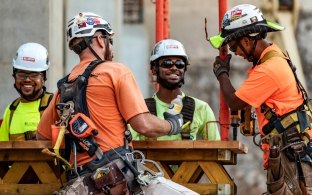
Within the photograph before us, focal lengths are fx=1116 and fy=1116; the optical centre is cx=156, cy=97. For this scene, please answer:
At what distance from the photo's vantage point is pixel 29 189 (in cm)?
931

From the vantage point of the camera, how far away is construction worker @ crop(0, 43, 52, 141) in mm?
10375

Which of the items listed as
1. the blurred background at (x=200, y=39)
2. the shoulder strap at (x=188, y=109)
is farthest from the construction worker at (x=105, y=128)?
the blurred background at (x=200, y=39)

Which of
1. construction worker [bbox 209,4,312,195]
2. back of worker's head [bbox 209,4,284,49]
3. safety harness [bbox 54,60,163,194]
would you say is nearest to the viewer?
safety harness [bbox 54,60,163,194]

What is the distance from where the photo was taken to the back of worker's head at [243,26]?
8.98m

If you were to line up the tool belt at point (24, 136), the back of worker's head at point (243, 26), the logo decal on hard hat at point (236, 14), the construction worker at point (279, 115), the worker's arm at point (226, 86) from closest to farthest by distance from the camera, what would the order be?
the construction worker at point (279, 115) < the worker's arm at point (226, 86) < the back of worker's head at point (243, 26) < the logo decal on hard hat at point (236, 14) < the tool belt at point (24, 136)

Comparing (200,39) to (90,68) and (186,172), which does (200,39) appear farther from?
(90,68)

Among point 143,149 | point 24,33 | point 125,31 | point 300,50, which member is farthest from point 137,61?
point 143,149

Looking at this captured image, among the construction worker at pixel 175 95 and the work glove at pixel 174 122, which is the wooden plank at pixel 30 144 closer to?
the work glove at pixel 174 122

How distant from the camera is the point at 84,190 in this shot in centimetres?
812

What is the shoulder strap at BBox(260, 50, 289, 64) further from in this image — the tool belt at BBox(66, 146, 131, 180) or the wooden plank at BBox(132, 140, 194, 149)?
the tool belt at BBox(66, 146, 131, 180)

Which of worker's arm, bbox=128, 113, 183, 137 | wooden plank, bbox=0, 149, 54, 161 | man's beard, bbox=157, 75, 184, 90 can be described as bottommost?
wooden plank, bbox=0, 149, 54, 161

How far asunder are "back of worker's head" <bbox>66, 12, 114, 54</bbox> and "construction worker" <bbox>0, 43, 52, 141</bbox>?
196 cm

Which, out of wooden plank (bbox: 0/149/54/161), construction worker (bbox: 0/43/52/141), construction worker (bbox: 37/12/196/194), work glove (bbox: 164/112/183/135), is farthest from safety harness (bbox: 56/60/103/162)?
construction worker (bbox: 0/43/52/141)

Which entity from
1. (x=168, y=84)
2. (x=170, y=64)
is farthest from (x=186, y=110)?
(x=170, y=64)
